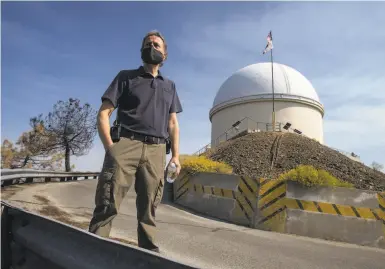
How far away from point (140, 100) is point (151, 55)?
0.48 meters

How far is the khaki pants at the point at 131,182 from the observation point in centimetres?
277

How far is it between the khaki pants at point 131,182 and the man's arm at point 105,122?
0.07 metres

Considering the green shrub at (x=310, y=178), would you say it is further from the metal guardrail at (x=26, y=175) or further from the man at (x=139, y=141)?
the metal guardrail at (x=26, y=175)

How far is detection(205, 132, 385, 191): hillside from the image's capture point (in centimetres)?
1324

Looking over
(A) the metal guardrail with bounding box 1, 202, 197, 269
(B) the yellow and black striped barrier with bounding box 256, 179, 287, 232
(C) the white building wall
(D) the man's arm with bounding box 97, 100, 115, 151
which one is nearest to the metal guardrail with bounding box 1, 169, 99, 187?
(B) the yellow and black striped barrier with bounding box 256, 179, 287, 232

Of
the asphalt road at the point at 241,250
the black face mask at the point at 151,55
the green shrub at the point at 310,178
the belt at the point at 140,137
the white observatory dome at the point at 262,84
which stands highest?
the white observatory dome at the point at 262,84

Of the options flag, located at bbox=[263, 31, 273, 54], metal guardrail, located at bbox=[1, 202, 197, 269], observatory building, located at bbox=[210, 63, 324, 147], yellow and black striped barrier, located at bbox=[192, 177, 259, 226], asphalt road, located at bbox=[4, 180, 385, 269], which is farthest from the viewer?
observatory building, located at bbox=[210, 63, 324, 147]

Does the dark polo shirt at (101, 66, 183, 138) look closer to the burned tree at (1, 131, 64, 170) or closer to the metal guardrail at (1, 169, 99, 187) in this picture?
the metal guardrail at (1, 169, 99, 187)

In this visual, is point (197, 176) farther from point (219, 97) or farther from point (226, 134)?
point (219, 97)

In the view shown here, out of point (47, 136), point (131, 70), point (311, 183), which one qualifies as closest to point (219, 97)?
point (47, 136)

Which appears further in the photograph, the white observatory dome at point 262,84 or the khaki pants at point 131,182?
the white observatory dome at point 262,84

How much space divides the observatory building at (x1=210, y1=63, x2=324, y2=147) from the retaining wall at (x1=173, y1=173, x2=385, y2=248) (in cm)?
1709

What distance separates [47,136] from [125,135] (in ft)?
106

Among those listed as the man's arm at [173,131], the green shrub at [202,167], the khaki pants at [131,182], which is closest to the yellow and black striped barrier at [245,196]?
the green shrub at [202,167]
